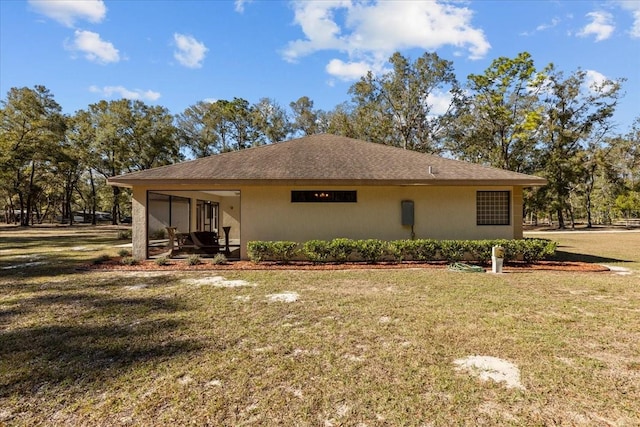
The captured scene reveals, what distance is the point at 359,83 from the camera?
33281 millimetres

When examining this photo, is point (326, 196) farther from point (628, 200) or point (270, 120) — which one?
point (628, 200)

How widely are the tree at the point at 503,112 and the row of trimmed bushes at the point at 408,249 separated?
25162mm

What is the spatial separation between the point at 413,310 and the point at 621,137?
40.6 metres

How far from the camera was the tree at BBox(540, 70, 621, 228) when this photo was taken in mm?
32656

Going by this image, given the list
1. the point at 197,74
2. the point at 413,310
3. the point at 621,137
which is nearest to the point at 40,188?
the point at 197,74

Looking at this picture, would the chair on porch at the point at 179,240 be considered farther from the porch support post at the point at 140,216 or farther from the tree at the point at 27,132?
the tree at the point at 27,132

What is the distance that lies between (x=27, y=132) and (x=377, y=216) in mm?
38599

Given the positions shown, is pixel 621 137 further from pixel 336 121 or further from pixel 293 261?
pixel 293 261

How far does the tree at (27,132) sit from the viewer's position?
104 feet

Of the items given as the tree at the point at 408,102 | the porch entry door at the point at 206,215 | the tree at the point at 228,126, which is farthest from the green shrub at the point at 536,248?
the tree at the point at 228,126

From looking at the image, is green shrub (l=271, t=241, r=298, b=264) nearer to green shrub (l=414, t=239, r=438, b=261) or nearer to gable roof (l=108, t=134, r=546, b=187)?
gable roof (l=108, t=134, r=546, b=187)

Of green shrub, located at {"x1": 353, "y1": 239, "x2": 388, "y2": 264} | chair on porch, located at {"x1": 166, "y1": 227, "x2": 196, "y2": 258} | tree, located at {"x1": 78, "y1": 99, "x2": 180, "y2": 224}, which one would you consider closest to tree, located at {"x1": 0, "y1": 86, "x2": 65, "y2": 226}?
tree, located at {"x1": 78, "y1": 99, "x2": 180, "y2": 224}

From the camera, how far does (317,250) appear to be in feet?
33.6

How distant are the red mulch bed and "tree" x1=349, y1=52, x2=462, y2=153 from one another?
24116 mm
